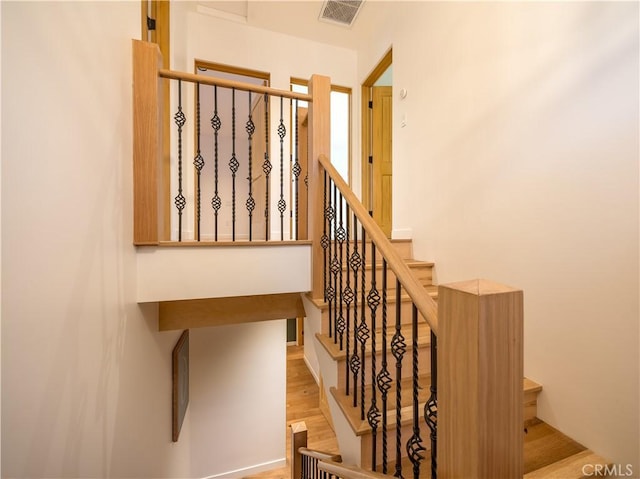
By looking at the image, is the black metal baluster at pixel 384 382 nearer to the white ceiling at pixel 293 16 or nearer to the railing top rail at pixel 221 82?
the railing top rail at pixel 221 82

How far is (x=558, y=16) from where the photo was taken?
1.54 meters

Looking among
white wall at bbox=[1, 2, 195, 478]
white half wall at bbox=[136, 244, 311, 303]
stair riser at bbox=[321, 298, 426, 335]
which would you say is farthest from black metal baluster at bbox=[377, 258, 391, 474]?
white wall at bbox=[1, 2, 195, 478]

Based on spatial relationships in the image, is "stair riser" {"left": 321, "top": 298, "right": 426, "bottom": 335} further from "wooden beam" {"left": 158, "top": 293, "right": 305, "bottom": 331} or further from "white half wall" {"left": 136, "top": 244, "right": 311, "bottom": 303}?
"wooden beam" {"left": 158, "top": 293, "right": 305, "bottom": 331}

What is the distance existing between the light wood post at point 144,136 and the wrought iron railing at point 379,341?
942 millimetres

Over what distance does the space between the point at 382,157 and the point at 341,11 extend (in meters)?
1.75

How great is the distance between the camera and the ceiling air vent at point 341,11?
11.0 feet

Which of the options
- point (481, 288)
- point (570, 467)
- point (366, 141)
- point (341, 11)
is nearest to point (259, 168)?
point (366, 141)

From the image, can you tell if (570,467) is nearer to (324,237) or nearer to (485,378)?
(485,378)

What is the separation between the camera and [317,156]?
191 centimetres

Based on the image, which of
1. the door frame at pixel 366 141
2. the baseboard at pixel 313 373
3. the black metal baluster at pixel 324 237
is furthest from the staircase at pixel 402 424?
the baseboard at pixel 313 373

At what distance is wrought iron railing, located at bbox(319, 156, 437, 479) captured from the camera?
3.20 feet

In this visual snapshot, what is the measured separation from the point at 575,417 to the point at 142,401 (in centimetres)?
224

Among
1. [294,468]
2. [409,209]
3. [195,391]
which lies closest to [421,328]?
[409,209]

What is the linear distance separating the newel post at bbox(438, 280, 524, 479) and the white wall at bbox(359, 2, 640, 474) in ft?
3.25
